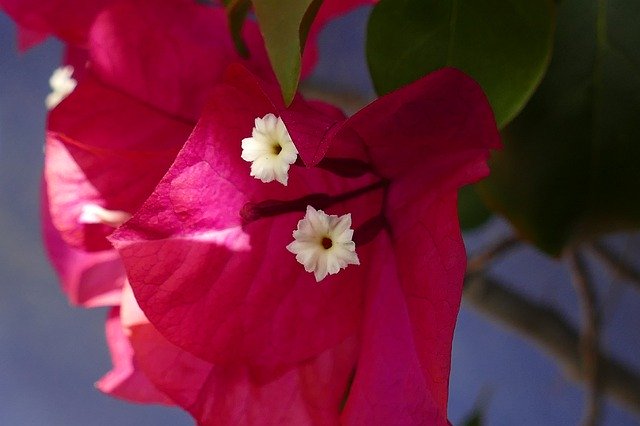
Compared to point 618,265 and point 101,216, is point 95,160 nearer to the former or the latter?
point 101,216

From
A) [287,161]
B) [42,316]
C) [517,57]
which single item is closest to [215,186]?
[287,161]

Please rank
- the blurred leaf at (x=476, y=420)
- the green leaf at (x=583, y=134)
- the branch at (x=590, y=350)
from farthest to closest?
the blurred leaf at (x=476, y=420), the branch at (x=590, y=350), the green leaf at (x=583, y=134)

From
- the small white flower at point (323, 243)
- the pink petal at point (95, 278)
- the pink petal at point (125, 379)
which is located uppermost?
the small white flower at point (323, 243)

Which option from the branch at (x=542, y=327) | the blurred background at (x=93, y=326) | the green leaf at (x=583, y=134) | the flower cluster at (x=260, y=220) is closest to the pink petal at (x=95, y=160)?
the flower cluster at (x=260, y=220)

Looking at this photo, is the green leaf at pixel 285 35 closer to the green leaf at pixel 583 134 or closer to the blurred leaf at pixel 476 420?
the green leaf at pixel 583 134

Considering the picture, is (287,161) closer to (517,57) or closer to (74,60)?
(517,57)

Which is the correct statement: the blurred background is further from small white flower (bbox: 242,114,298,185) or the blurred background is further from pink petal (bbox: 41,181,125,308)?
small white flower (bbox: 242,114,298,185)

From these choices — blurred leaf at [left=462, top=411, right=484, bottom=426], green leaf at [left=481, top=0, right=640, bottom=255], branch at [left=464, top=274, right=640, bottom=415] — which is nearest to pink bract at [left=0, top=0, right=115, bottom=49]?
green leaf at [left=481, top=0, right=640, bottom=255]

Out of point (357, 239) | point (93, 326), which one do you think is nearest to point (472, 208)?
point (357, 239)
